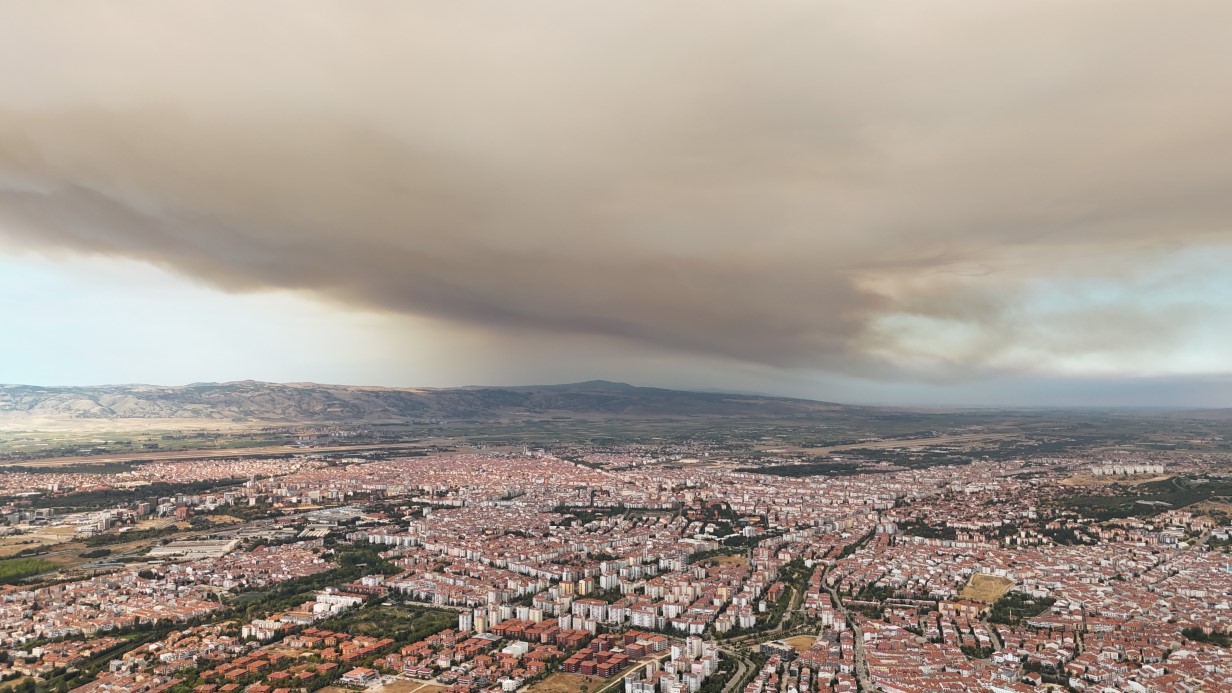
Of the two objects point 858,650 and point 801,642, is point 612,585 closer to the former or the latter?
point 801,642

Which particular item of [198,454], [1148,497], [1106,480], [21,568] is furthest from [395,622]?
[198,454]

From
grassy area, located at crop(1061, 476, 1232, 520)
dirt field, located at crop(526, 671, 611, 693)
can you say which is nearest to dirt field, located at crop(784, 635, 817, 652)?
dirt field, located at crop(526, 671, 611, 693)

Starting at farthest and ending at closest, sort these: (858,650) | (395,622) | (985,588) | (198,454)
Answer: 1. (198,454)
2. (985,588)
3. (395,622)
4. (858,650)

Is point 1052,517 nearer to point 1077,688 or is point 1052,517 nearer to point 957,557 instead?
point 957,557

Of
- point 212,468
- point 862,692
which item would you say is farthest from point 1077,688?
point 212,468

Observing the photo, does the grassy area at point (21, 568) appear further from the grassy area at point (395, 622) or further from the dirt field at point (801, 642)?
the dirt field at point (801, 642)

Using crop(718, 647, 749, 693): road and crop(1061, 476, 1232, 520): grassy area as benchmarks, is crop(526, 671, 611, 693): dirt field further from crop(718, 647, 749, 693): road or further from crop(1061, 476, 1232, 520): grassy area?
crop(1061, 476, 1232, 520): grassy area

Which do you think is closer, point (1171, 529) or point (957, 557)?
point (957, 557)
